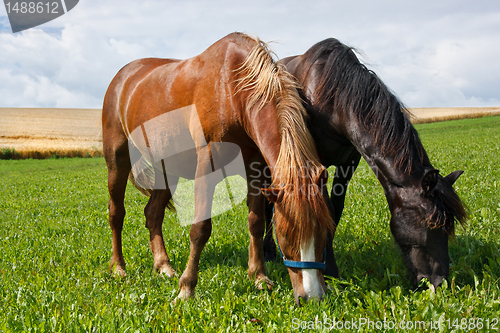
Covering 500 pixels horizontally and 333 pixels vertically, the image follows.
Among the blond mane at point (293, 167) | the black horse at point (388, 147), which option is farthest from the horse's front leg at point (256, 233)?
the blond mane at point (293, 167)

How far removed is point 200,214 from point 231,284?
820 millimetres

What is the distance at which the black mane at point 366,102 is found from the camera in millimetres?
2922

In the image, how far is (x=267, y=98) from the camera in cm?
288

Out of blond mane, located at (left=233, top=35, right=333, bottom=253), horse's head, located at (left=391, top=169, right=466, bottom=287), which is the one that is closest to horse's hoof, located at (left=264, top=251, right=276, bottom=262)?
horse's head, located at (left=391, top=169, right=466, bottom=287)

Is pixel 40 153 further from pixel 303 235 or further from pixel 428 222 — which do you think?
pixel 428 222

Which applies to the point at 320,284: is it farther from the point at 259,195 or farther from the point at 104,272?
the point at 104,272

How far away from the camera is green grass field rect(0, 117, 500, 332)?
2.52 meters

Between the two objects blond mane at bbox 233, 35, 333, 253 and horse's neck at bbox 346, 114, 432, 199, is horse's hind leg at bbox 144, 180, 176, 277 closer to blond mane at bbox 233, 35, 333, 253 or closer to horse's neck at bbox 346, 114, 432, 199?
blond mane at bbox 233, 35, 333, 253

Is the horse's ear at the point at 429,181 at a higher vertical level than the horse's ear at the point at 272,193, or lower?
lower

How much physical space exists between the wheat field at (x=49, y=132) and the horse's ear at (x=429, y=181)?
72.4 ft

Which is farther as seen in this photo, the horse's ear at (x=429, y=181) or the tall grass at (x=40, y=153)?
the tall grass at (x=40, y=153)

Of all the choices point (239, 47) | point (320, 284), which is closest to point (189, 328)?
point (320, 284)

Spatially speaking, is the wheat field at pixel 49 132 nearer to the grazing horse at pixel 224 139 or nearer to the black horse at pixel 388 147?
the grazing horse at pixel 224 139

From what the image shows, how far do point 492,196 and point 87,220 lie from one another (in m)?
7.55
